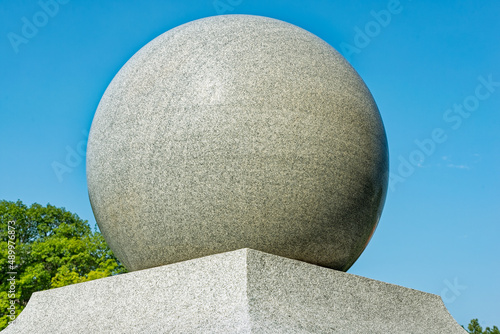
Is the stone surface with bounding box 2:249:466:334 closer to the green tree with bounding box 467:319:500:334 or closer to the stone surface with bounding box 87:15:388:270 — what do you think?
the stone surface with bounding box 87:15:388:270

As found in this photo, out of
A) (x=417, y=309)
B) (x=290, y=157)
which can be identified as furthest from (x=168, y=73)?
(x=417, y=309)

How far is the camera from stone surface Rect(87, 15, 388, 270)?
5.81 metres

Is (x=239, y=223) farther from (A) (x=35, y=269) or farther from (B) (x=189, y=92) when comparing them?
(A) (x=35, y=269)

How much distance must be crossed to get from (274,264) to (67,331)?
2.77 metres

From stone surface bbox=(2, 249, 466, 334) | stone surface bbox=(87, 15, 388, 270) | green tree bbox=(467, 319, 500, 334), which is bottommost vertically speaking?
green tree bbox=(467, 319, 500, 334)

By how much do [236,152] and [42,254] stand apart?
1024 inches

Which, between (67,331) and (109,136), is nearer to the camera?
(67,331)

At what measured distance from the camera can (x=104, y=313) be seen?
581 centimetres

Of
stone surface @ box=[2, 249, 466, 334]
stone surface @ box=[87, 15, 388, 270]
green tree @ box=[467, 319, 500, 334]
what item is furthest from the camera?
green tree @ box=[467, 319, 500, 334]

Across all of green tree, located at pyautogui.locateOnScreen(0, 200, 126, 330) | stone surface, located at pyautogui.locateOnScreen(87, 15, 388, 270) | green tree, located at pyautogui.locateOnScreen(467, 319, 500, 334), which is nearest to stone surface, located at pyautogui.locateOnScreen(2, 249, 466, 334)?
stone surface, located at pyautogui.locateOnScreen(87, 15, 388, 270)

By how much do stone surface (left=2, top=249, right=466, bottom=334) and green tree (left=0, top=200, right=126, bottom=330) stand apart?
63.5 ft

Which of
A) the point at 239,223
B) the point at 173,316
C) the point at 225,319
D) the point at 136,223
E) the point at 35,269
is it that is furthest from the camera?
the point at 35,269

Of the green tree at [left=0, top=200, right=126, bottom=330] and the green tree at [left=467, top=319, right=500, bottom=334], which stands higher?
the green tree at [left=0, top=200, right=126, bottom=330]

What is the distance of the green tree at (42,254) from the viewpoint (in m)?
25.9
